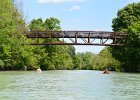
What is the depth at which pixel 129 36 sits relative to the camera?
74938 millimetres

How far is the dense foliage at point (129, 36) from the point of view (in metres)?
73.8

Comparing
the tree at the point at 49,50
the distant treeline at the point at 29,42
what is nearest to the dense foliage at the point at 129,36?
the distant treeline at the point at 29,42

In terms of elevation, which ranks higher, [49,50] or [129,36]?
[129,36]

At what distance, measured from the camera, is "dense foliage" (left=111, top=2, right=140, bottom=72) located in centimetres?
7381

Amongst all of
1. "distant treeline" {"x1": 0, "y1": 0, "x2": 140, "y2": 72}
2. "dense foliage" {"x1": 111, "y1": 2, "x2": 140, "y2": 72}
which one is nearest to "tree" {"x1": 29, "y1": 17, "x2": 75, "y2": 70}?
"distant treeline" {"x1": 0, "y1": 0, "x2": 140, "y2": 72}

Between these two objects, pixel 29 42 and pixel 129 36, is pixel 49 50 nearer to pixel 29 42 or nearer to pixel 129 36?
pixel 29 42

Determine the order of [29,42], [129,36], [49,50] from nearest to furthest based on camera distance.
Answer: [129,36], [29,42], [49,50]

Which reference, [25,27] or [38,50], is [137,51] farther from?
[38,50]

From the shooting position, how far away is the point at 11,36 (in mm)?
69688

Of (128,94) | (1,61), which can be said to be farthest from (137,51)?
(128,94)

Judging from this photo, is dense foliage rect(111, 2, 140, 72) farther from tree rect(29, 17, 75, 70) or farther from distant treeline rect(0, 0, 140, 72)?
tree rect(29, 17, 75, 70)

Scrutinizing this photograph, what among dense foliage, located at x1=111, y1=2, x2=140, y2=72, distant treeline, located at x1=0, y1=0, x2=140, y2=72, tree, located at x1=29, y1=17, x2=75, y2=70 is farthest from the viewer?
tree, located at x1=29, y1=17, x2=75, y2=70

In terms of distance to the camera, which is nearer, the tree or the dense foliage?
the dense foliage

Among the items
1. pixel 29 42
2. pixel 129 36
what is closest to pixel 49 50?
pixel 29 42
